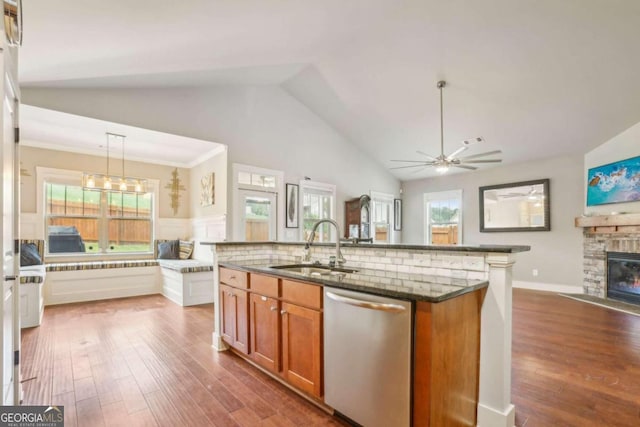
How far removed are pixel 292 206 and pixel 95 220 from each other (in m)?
3.97

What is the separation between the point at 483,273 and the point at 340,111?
16.5 ft

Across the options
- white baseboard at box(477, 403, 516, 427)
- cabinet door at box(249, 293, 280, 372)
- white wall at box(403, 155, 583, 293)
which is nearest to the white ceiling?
white wall at box(403, 155, 583, 293)

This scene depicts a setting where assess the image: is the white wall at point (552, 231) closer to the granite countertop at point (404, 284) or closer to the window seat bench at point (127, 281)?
the granite countertop at point (404, 284)

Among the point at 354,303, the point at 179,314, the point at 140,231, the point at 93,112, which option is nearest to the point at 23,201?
Result: the point at 140,231

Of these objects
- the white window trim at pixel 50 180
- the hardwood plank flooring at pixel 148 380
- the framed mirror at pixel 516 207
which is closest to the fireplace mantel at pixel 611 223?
the framed mirror at pixel 516 207

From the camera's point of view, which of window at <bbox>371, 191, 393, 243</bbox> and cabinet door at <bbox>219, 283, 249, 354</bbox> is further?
window at <bbox>371, 191, 393, 243</bbox>

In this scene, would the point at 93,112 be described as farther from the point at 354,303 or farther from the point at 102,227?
the point at 354,303

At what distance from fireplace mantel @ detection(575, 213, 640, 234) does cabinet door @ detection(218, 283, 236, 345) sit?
19.5 ft

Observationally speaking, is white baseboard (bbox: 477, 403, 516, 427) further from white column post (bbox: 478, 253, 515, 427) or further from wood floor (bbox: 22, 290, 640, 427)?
wood floor (bbox: 22, 290, 640, 427)

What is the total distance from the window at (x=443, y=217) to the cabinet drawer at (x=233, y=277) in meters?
5.98

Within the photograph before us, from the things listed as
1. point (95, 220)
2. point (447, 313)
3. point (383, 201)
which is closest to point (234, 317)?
point (447, 313)

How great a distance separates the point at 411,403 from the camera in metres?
1.46

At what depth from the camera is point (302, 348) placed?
6.75 feet

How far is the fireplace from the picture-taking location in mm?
4691
